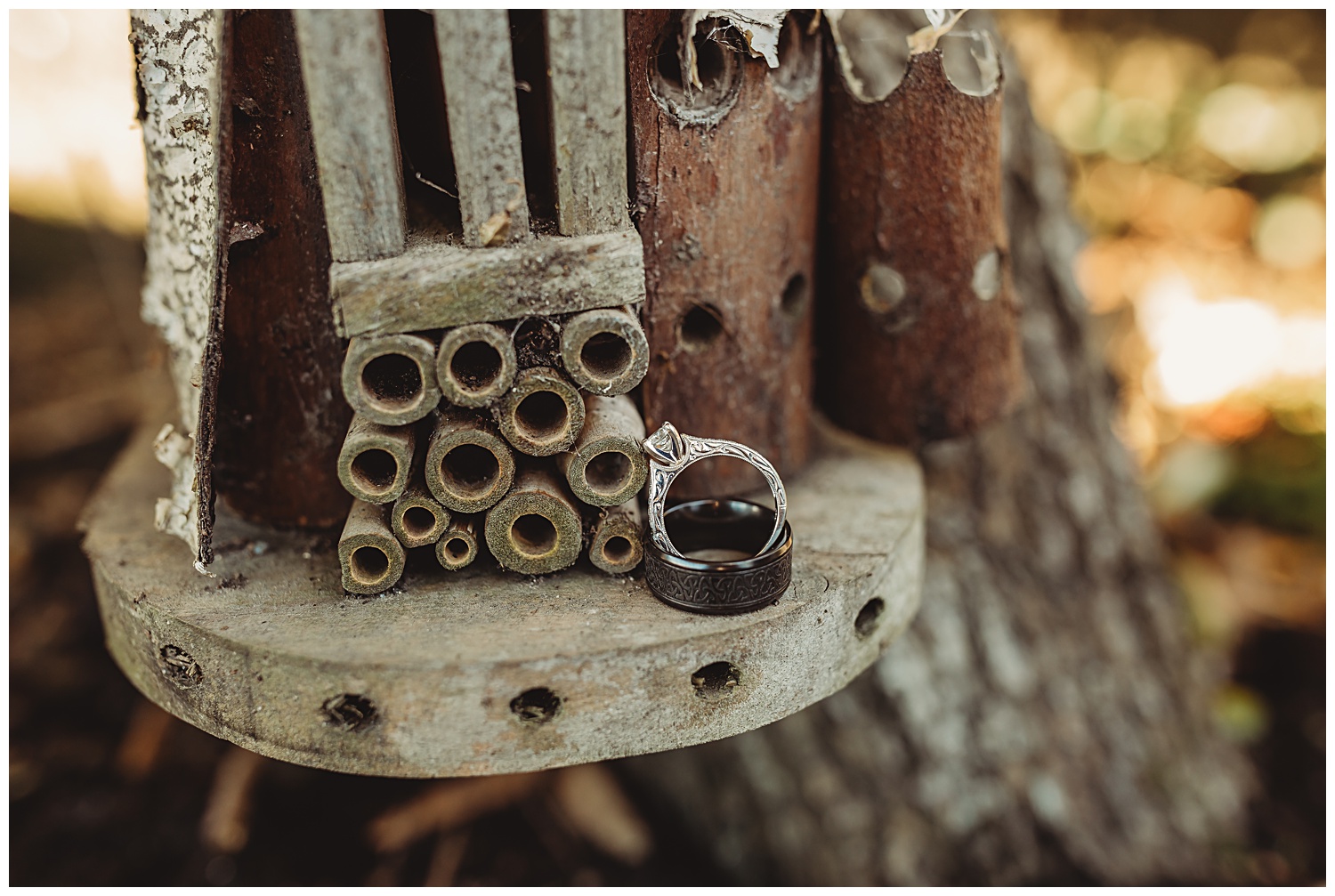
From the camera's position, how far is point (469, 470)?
1244 millimetres

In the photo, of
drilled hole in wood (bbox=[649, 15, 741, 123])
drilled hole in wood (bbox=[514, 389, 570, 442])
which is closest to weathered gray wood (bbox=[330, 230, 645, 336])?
drilled hole in wood (bbox=[514, 389, 570, 442])

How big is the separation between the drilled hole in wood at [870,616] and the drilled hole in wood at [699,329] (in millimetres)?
437

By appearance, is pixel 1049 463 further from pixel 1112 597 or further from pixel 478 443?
pixel 478 443

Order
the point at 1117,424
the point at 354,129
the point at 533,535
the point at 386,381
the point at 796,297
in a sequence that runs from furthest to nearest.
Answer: the point at 1117,424 < the point at 796,297 < the point at 533,535 < the point at 386,381 < the point at 354,129

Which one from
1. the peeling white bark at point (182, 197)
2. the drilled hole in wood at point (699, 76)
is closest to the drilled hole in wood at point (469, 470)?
the peeling white bark at point (182, 197)

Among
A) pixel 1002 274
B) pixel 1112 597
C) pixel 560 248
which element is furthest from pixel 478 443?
pixel 1112 597

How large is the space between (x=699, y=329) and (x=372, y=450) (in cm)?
51

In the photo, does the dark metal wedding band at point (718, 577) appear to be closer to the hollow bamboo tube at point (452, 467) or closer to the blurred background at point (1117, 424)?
the hollow bamboo tube at point (452, 467)

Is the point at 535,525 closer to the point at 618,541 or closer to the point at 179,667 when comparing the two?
the point at 618,541

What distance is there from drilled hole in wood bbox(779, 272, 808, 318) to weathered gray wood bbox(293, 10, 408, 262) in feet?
2.12

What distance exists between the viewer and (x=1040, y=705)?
2514 millimetres

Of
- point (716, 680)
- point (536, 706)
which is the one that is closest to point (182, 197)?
point (536, 706)

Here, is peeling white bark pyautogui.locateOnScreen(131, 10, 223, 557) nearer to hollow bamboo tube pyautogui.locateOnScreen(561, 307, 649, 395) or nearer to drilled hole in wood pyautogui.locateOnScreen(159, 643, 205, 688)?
drilled hole in wood pyautogui.locateOnScreen(159, 643, 205, 688)

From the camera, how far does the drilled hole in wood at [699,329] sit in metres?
1.40
